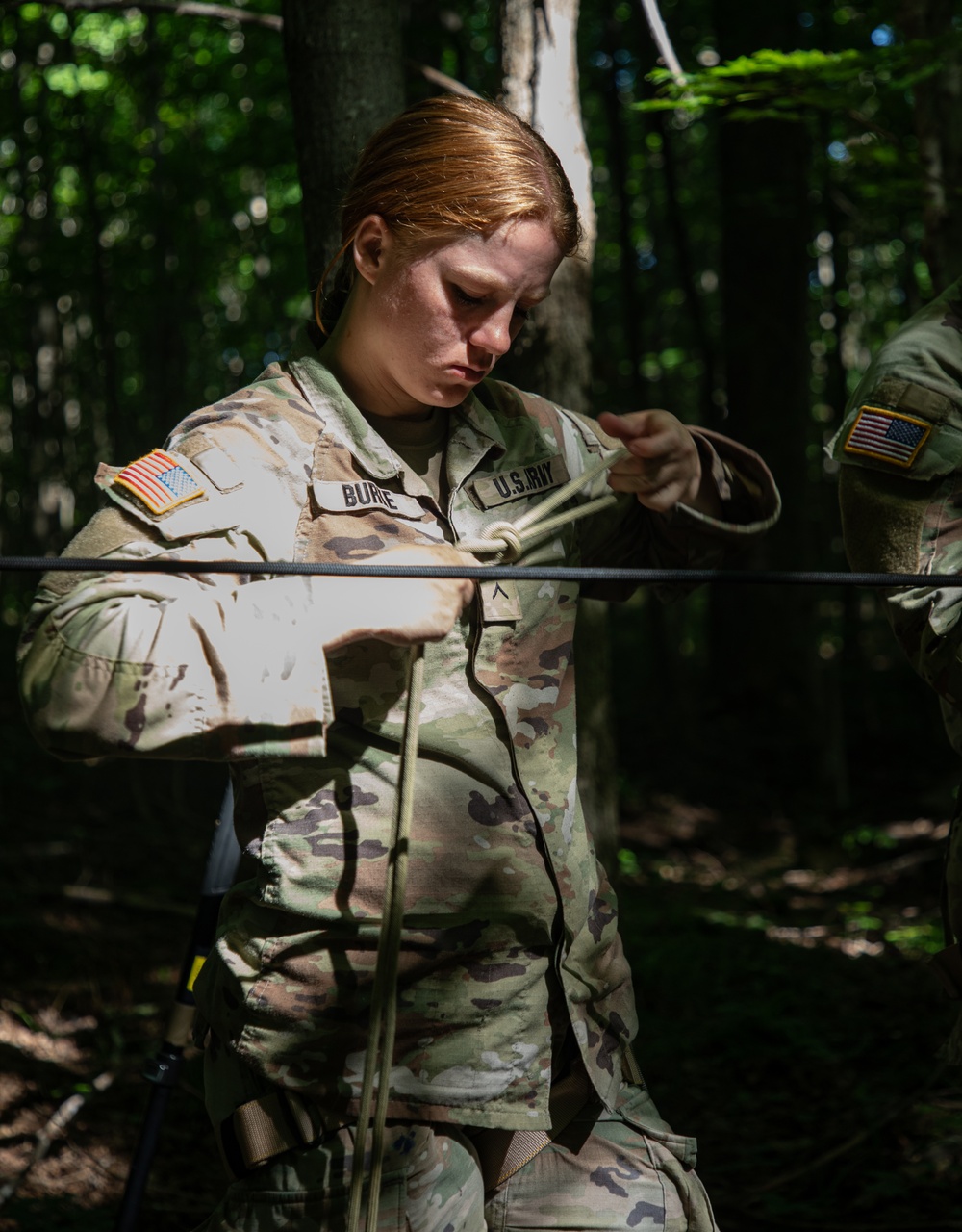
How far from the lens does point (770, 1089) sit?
381 centimetres

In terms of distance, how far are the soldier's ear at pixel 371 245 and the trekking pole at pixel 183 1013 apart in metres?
0.96

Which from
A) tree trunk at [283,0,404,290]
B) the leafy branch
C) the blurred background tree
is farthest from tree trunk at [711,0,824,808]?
tree trunk at [283,0,404,290]

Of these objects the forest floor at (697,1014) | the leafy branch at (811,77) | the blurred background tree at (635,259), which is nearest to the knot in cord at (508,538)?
the leafy branch at (811,77)

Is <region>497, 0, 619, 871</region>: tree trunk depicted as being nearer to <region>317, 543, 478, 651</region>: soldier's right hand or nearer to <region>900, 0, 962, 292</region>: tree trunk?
<region>900, 0, 962, 292</region>: tree trunk

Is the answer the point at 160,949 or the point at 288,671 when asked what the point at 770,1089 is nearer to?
the point at 160,949

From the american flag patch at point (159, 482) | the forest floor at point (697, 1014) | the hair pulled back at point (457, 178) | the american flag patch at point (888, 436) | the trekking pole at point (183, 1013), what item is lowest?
the forest floor at point (697, 1014)

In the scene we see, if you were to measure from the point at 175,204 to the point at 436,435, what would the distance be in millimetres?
7108

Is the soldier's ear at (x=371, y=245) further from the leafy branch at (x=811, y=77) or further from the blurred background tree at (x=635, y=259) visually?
the blurred background tree at (x=635, y=259)

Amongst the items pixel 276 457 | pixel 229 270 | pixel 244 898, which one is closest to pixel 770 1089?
pixel 244 898

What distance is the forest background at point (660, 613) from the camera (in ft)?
10.0

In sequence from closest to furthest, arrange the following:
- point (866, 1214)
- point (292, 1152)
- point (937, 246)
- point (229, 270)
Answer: point (292, 1152) < point (866, 1214) < point (937, 246) < point (229, 270)

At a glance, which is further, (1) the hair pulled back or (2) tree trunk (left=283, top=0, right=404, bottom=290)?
(2) tree trunk (left=283, top=0, right=404, bottom=290)

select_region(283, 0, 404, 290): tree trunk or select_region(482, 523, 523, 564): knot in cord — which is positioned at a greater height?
select_region(283, 0, 404, 290): tree trunk

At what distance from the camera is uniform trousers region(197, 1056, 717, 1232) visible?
1423mm
